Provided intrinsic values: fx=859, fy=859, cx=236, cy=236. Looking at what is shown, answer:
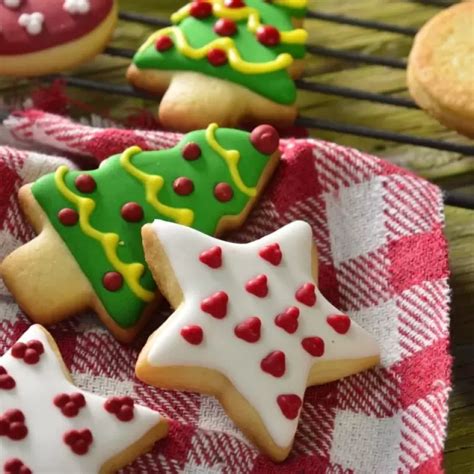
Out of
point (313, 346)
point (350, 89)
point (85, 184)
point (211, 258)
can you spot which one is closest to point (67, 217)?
point (85, 184)

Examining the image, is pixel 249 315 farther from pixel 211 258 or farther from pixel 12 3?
pixel 12 3

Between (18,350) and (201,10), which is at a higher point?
(201,10)

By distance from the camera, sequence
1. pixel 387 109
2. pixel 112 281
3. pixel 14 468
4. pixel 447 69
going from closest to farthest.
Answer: pixel 14 468 < pixel 112 281 < pixel 447 69 < pixel 387 109

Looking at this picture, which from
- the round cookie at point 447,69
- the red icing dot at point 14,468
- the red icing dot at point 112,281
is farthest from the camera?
the round cookie at point 447,69

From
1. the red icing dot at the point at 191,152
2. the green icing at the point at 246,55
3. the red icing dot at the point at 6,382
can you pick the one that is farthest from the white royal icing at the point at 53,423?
the green icing at the point at 246,55

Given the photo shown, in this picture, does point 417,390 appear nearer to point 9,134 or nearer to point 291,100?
point 291,100

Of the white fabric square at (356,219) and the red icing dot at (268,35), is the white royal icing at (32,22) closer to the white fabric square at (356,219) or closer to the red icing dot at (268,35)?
the red icing dot at (268,35)

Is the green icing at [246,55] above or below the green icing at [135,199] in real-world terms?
above
